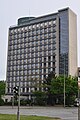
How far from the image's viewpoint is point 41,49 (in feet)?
462

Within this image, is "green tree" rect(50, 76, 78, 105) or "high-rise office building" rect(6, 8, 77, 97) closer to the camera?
"green tree" rect(50, 76, 78, 105)

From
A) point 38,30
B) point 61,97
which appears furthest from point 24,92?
point 61,97

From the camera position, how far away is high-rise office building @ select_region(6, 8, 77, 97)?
5261 inches

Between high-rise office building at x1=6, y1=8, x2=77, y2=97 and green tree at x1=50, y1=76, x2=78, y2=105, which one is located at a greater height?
high-rise office building at x1=6, y1=8, x2=77, y2=97

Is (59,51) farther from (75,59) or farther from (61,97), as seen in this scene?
(61,97)

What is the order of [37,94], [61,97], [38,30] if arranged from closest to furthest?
[61,97] → [37,94] → [38,30]

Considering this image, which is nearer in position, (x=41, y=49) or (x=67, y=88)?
(x=67, y=88)

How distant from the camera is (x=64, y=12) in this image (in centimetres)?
13900

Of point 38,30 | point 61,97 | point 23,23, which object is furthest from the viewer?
point 23,23

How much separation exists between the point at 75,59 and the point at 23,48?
28972 millimetres

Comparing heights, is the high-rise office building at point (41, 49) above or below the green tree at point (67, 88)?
above

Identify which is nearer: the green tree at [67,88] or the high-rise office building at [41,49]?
the green tree at [67,88]

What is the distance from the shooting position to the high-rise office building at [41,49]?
133625 millimetres

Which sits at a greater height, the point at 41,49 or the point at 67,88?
the point at 41,49
